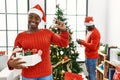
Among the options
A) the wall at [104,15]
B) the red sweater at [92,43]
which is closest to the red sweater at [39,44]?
the red sweater at [92,43]

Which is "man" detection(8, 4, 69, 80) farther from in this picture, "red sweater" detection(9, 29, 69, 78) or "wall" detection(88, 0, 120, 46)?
"wall" detection(88, 0, 120, 46)

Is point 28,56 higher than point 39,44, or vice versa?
point 39,44

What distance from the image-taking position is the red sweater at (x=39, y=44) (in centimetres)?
228

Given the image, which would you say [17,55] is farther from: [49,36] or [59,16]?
[59,16]

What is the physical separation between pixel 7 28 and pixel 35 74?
3786 mm

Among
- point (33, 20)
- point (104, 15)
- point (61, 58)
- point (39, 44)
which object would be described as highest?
point (104, 15)

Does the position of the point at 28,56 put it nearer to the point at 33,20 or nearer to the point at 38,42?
the point at 38,42

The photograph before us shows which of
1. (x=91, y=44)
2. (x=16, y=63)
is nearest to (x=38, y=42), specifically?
(x=16, y=63)

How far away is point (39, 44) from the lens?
7.47 feet

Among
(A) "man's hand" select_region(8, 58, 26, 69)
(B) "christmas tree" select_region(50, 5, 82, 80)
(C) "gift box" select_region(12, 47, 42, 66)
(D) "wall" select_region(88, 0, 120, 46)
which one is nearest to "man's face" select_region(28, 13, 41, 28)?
(C) "gift box" select_region(12, 47, 42, 66)

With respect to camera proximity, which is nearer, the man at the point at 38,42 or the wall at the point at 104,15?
the man at the point at 38,42

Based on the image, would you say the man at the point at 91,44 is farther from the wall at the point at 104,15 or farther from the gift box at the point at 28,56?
the gift box at the point at 28,56

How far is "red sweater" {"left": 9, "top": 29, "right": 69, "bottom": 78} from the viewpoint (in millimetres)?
2277

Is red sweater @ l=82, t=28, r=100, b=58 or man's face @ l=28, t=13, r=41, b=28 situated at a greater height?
man's face @ l=28, t=13, r=41, b=28
